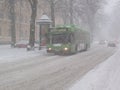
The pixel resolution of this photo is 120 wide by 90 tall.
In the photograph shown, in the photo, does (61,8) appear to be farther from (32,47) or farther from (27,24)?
(27,24)

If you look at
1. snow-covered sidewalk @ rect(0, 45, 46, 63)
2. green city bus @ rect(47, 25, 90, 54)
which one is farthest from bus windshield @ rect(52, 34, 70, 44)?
snow-covered sidewalk @ rect(0, 45, 46, 63)

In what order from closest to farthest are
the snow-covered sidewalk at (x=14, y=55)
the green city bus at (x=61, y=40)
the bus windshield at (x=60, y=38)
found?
the snow-covered sidewalk at (x=14, y=55) → the green city bus at (x=61, y=40) → the bus windshield at (x=60, y=38)

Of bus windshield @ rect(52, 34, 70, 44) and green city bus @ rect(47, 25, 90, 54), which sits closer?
→ green city bus @ rect(47, 25, 90, 54)

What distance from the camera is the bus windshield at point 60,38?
3616 cm

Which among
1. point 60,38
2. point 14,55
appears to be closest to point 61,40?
point 60,38

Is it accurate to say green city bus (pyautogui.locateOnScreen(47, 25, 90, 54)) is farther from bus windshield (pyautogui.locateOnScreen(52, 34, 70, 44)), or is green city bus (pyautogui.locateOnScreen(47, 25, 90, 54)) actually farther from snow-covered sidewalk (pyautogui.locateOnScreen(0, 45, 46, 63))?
snow-covered sidewalk (pyautogui.locateOnScreen(0, 45, 46, 63))

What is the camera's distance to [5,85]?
12.7m

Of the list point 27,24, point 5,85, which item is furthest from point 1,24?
point 5,85

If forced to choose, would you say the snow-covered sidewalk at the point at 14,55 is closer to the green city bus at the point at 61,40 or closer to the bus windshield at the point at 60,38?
the green city bus at the point at 61,40

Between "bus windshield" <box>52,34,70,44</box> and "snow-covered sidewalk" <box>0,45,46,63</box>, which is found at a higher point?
"bus windshield" <box>52,34,70,44</box>

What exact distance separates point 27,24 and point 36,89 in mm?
72282

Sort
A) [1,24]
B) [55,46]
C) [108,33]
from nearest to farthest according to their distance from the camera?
[55,46] → [1,24] → [108,33]

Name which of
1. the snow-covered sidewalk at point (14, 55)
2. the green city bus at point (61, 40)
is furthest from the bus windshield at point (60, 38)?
the snow-covered sidewalk at point (14, 55)

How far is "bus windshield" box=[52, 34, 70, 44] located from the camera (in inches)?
1423
